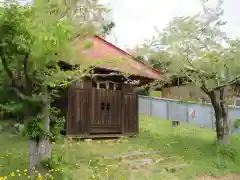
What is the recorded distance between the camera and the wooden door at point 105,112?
13.2 metres

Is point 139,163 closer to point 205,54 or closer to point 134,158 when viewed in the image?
point 134,158

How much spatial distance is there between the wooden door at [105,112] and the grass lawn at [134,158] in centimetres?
68

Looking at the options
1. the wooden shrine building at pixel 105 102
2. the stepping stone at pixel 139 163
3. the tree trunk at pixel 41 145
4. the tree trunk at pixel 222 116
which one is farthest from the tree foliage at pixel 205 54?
the tree trunk at pixel 41 145

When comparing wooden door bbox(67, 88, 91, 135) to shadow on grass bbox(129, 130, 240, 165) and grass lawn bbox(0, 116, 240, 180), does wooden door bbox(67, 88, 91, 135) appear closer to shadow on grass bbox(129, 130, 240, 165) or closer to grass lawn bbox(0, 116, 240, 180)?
grass lawn bbox(0, 116, 240, 180)

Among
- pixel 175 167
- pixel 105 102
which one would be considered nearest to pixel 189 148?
pixel 175 167

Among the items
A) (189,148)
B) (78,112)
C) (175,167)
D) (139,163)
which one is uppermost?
(78,112)

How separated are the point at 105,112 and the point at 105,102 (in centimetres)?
43

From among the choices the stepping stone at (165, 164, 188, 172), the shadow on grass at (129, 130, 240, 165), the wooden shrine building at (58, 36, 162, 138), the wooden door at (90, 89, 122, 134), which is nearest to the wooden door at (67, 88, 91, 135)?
the wooden shrine building at (58, 36, 162, 138)

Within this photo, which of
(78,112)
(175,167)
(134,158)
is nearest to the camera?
(175,167)

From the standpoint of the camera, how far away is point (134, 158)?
33.1ft

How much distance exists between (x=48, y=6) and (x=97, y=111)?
22.9 feet

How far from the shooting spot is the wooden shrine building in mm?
12523

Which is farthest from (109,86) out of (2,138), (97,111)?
(2,138)

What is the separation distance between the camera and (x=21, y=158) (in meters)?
8.72
